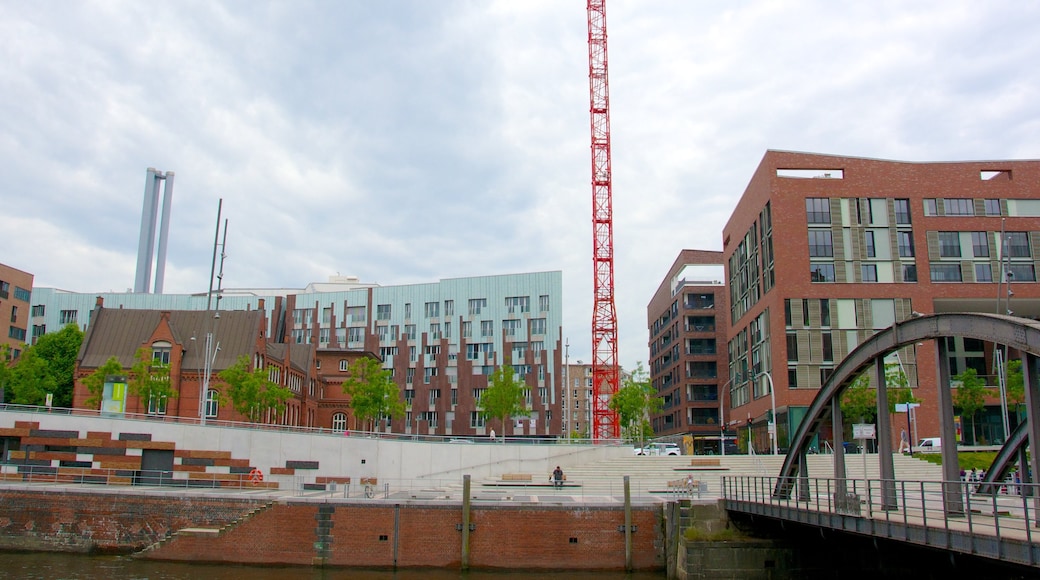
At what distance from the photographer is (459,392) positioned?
92688 millimetres

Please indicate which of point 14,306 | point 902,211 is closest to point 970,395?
point 902,211

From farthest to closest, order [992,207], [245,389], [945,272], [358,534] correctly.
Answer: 1. [992,207]
2. [945,272]
3. [245,389]
4. [358,534]

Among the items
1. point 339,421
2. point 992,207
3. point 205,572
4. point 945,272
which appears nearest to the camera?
point 205,572

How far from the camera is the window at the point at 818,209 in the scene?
64.2 m

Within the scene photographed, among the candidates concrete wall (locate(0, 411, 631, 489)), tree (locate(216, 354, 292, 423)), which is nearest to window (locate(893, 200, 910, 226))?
concrete wall (locate(0, 411, 631, 489))

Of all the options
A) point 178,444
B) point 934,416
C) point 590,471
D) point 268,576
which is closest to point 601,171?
point 934,416

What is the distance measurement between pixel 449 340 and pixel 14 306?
47645 mm

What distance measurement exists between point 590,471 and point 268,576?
21136 mm

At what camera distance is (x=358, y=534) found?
3170cm

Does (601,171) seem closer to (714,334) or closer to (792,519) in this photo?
(714,334)

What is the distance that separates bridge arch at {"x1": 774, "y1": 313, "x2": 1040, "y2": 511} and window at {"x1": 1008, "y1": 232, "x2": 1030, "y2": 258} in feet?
154

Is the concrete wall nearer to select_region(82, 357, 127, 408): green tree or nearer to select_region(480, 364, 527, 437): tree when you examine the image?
select_region(82, 357, 127, 408): green tree

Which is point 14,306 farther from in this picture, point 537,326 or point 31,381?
point 537,326

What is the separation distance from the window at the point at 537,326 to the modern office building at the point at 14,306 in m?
55.4
